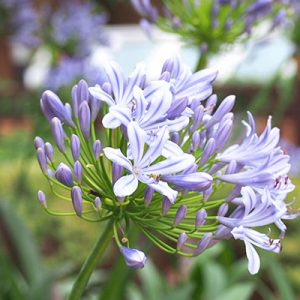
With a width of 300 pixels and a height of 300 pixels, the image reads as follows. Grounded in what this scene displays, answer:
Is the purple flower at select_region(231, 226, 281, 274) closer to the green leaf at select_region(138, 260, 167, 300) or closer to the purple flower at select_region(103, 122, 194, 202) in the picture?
the purple flower at select_region(103, 122, 194, 202)

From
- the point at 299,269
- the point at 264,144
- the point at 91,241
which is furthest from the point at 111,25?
the point at 264,144

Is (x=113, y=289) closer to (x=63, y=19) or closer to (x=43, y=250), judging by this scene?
(x=63, y=19)

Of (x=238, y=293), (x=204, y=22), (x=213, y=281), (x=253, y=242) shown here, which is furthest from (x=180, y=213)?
(x=213, y=281)

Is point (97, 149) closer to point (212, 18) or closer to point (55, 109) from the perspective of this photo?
point (55, 109)

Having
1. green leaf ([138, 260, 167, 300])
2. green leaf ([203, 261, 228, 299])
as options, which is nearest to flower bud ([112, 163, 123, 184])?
green leaf ([203, 261, 228, 299])

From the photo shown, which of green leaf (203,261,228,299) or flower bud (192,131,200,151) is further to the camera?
green leaf (203,261,228,299)

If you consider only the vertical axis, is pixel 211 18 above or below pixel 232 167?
below
